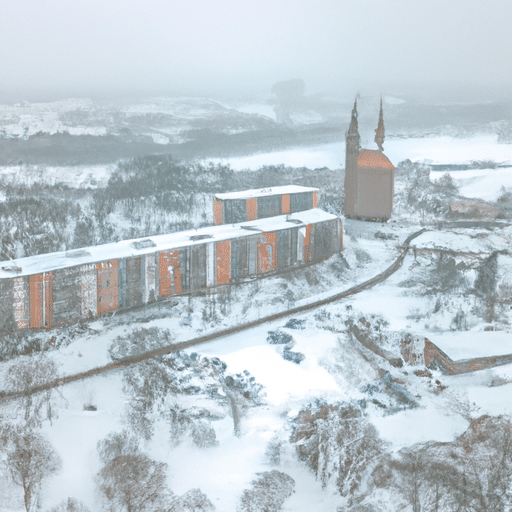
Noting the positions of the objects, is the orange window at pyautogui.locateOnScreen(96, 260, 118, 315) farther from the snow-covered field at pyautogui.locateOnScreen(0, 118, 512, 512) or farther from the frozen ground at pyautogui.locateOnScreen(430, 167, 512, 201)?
the frozen ground at pyautogui.locateOnScreen(430, 167, 512, 201)

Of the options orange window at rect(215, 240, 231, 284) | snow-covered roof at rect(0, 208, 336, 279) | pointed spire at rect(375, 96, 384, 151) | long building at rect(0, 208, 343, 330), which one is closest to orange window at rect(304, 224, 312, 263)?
long building at rect(0, 208, 343, 330)

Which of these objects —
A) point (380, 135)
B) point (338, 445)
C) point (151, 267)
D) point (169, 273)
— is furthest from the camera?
point (380, 135)

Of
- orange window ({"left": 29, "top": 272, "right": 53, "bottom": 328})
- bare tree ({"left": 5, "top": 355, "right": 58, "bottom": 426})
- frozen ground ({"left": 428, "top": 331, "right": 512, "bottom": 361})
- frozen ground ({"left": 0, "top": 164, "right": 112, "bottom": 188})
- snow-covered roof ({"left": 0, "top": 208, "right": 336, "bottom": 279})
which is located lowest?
bare tree ({"left": 5, "top": 355, "right": 58, "bottom": 426})

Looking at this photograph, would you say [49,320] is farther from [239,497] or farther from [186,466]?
[239,497]

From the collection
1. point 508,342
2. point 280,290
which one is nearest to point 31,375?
point 280,290

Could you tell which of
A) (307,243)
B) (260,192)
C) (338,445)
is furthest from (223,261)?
(338,445)

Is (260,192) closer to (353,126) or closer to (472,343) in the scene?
(353,126)
